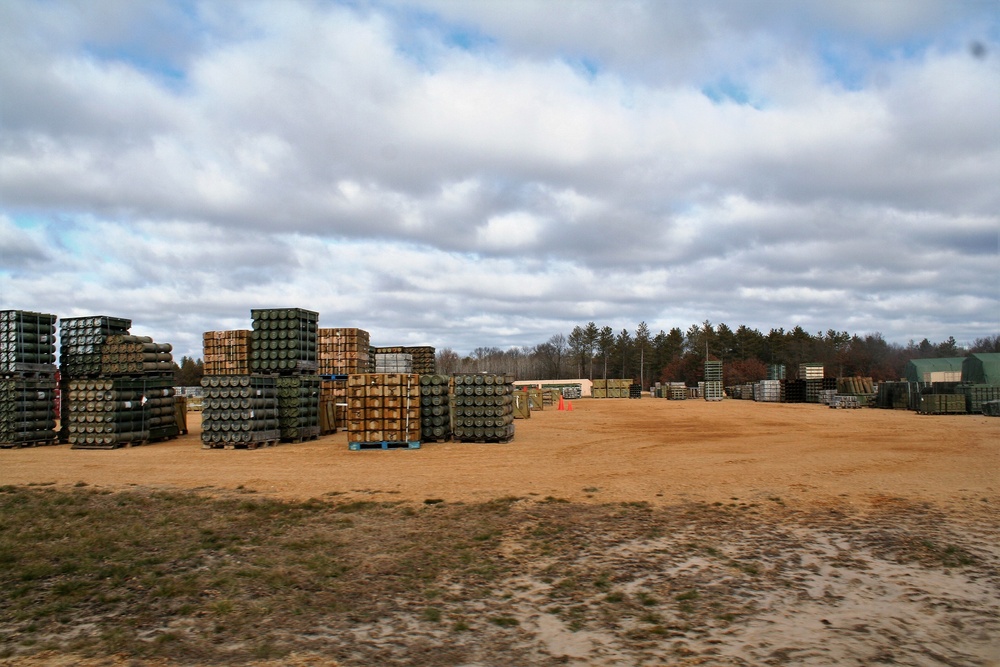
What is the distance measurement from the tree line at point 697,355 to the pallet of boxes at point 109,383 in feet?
208

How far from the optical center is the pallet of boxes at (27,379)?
23.2m

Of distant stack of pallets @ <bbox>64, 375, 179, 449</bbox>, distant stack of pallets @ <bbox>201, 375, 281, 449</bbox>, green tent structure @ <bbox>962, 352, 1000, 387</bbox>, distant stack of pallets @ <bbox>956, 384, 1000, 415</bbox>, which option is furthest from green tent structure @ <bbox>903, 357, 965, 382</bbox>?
distant stack of pallets @ <bbox>64, 375, 179, 449</bbox>

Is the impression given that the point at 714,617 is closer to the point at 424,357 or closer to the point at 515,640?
the point at 515,640

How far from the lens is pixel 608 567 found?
26.6 feet

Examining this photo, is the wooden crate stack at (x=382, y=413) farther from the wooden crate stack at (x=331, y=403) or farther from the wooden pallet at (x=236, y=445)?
the wooden crate stack at (x=331, y=403)

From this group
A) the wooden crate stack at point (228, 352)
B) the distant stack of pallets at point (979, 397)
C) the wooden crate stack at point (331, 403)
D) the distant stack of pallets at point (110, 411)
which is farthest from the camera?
the distant stack of pallets at point (979, 397)

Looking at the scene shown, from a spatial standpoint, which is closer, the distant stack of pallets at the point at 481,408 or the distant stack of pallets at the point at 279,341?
the distant stack of pallets at the point at 481,408

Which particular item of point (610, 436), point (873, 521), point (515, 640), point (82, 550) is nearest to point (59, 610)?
point (82, 550)

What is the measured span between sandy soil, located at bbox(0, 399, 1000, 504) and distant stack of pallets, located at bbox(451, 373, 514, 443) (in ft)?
2.02

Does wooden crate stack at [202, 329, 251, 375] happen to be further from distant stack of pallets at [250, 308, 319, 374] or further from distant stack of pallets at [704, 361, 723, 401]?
distant stack of pallets at [704, 361, 723, 401]

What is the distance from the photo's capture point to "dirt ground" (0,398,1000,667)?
5738mm

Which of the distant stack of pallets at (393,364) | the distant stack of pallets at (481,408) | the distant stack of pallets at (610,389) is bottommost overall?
the distant stack of pallets at (610,389)

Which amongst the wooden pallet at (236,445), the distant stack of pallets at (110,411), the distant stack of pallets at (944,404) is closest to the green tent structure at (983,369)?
the distant stack of pallets at (944,404)

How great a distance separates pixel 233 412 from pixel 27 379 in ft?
25.4
